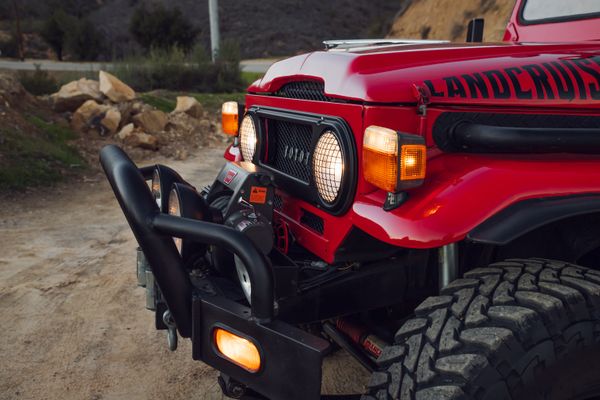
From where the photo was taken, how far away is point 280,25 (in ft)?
121

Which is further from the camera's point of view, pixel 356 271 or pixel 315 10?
pixel 315 10

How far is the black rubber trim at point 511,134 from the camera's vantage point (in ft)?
5.79

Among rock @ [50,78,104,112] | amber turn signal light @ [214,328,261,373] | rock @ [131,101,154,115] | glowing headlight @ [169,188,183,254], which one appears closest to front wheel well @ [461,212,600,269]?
amber turn signal light @ [214,328,261,373]

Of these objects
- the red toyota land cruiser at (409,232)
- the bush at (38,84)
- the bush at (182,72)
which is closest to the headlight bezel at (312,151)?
the red toyota land cruiser at (409,232)

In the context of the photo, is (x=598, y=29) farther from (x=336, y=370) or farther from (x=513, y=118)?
(x=336, y=370)

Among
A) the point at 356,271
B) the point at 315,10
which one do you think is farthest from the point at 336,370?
the point at 315,10

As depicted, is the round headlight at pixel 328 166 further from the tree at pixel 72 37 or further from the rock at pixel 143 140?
the tree at pixel 72 37

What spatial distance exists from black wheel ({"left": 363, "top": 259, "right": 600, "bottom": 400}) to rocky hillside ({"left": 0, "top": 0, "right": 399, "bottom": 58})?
108 feet

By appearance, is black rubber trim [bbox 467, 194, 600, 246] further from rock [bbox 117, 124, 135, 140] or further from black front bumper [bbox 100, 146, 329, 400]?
rock [bbox 117, 124, 135, 140]

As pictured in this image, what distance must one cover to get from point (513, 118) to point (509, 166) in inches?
8.1

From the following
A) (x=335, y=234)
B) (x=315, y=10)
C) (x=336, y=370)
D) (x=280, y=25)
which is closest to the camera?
(x=335, y=234)

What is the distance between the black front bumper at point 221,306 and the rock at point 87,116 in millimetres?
7463

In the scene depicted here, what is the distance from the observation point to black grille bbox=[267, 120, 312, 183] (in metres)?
2.21

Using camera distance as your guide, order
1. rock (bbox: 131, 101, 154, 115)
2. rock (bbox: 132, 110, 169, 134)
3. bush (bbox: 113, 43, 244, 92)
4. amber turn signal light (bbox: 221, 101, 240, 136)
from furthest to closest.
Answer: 1. bush (bbox: 113, 43, 244, 92)
2. rock (bbox: 131, 101, 154, 115)
3. rock (bbox: 132, 110, 169, 134)
4. amber turn signal light (bbox: 221, 101, 240, 136)
